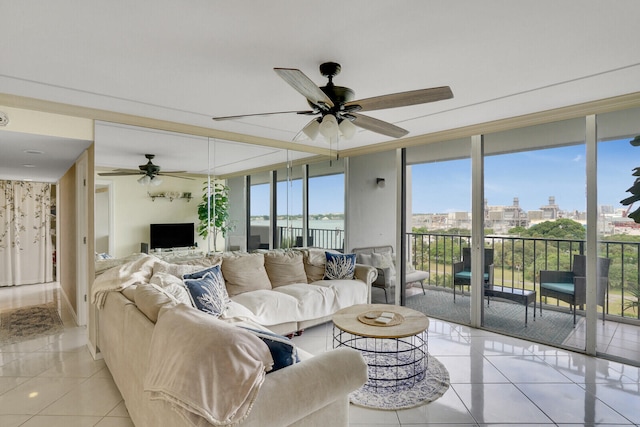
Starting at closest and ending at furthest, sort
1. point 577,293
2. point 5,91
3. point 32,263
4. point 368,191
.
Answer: point 5,91 < point 577,293 < point 368,191 < point 32,263

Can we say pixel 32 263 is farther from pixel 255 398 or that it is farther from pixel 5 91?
pixel 255 398

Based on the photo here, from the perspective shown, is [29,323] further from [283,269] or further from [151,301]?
[151,301]

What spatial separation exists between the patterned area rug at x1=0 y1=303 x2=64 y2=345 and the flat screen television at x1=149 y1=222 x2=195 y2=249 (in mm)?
1535

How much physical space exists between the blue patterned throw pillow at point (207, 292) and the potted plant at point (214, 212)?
113cm

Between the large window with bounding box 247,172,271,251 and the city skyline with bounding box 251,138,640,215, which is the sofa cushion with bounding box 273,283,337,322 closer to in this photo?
the large window with bounding box 247,172,271,251

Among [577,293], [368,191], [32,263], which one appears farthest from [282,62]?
[32,263]

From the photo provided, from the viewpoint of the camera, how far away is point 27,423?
2137mm

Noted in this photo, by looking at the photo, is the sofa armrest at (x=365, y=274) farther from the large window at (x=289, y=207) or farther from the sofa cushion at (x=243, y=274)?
the sofa cushion at (x=243, y=274)

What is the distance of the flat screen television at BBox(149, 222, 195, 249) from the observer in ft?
12.3

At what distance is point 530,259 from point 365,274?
6.20 feet

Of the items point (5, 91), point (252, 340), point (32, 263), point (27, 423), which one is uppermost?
point (5, 91)

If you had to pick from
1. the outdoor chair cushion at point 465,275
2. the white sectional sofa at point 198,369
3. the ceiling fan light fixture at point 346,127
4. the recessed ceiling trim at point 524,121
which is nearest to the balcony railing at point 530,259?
the outdoor chair cushion at point 465,275

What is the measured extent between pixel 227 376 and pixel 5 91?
3117mm

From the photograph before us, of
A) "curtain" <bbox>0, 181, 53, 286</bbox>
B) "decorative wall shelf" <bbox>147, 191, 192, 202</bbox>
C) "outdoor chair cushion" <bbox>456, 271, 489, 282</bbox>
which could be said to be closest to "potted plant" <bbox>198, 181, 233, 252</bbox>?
"decorative wall shelf" <bbox>147, 191, 192, 202</bbox>
